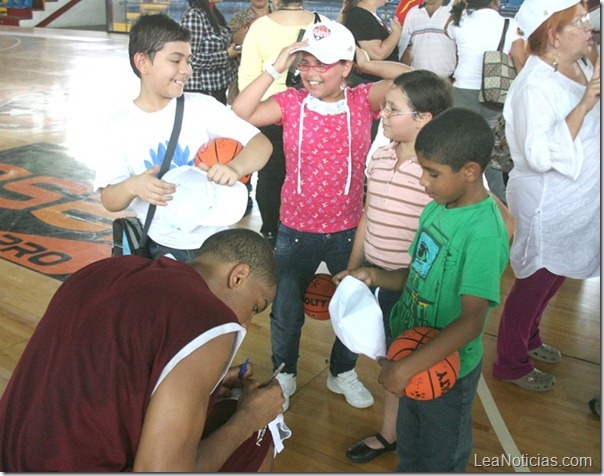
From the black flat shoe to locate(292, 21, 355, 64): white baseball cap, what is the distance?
5.26 ft

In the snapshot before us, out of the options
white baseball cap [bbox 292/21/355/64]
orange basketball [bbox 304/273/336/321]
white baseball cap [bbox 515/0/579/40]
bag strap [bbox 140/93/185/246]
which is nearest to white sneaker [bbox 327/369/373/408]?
orange basketball [bbox 304/273/336/321]

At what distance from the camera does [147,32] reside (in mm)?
2473

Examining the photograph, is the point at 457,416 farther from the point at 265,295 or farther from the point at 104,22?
the point at 104,22

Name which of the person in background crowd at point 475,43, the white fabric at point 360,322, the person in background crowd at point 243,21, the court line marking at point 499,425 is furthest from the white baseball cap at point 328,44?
the person in background crowd at point 243,21

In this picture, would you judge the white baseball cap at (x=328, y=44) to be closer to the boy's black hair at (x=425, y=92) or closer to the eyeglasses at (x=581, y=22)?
the boy's black hair at (x=425, y=92)

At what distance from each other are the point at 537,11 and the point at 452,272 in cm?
136

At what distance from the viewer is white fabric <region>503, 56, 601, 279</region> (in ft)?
8.85

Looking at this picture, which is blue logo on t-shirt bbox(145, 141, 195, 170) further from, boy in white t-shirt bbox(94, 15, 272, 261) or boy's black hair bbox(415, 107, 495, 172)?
boy's black hair bbox(415, 107, 495, 172)

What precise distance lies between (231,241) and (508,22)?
12.5 feet

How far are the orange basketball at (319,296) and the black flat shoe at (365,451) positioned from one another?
1.80 ft

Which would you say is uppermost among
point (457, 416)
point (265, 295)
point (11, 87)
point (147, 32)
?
point (147, 32)

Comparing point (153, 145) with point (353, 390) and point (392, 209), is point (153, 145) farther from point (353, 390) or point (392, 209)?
point (353, 390)

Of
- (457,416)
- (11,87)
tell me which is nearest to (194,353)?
(457,416)

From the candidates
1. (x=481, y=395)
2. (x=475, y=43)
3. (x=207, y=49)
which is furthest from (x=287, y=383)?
(x=475, y=43)
